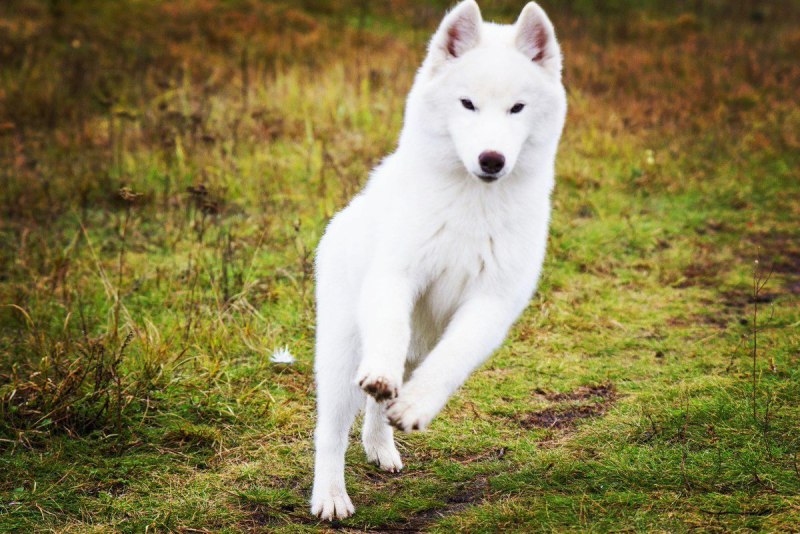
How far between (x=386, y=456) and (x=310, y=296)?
180 cm

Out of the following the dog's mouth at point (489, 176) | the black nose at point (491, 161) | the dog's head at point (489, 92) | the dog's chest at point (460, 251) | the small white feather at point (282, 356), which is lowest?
the small white feather at point (282, 356)

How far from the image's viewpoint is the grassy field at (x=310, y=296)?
328cm

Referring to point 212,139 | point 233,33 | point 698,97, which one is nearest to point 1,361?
point 212,139

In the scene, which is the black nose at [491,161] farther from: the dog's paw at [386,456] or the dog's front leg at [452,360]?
the dog's paw at [386,456]

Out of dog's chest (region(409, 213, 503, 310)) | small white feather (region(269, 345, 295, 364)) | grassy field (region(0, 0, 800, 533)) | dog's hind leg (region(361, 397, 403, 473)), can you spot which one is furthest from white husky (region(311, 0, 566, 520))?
small white feather (region(269, 345, 295, 364))

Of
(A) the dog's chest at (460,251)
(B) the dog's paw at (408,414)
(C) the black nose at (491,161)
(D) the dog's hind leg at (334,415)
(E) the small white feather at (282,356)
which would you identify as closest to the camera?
(B) the dog's paw at (408,414)

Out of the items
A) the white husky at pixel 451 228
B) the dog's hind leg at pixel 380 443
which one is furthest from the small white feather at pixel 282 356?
the white husky at pixel 451 228

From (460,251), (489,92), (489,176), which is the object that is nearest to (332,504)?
(460,251)

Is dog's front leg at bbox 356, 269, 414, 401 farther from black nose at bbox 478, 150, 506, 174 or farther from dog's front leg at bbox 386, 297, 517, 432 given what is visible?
black nose at bbox 478, 150, 506, 174

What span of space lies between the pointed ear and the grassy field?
1.75 m

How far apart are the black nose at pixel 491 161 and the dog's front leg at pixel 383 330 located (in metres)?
0.53

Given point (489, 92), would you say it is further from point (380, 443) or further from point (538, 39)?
point (380, 443)

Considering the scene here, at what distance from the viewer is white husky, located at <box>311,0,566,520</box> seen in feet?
9.55

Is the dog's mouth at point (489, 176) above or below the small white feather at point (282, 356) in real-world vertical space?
above
